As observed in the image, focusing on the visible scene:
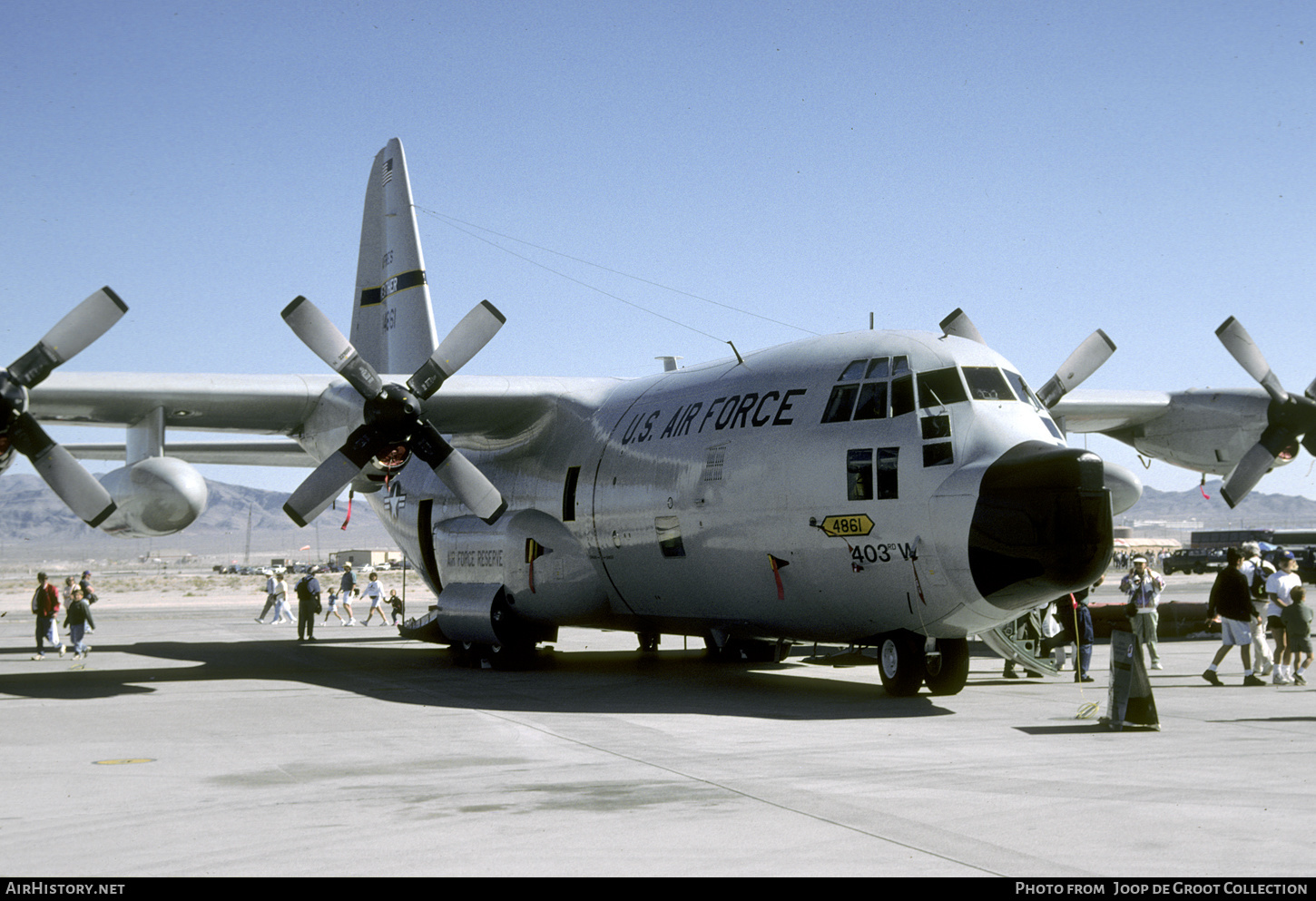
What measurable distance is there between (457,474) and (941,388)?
22.3 ft

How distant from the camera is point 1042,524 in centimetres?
1167

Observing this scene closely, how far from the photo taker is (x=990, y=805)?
751cm

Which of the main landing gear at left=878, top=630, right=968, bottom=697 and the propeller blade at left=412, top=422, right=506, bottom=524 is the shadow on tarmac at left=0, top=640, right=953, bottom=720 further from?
the propeller blade at left=412, top=422, right=506, bottom=524

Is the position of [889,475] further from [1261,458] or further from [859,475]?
[1261,458]

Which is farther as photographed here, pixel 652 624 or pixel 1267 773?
pixel 652 624

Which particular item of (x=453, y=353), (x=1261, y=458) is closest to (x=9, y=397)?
(x=453, y=353)

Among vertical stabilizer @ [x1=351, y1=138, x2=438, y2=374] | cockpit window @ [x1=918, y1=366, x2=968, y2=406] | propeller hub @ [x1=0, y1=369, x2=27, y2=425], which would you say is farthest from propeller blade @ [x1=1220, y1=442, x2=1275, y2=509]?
propeller hub @ [x1=0, y1=369, x2=27, y2=425]

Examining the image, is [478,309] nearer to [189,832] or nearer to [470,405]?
[470,405]

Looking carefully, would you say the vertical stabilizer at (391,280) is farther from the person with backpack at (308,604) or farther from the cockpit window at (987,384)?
the cockpit window at (987,384)

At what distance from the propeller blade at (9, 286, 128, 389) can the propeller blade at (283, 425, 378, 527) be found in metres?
3.16

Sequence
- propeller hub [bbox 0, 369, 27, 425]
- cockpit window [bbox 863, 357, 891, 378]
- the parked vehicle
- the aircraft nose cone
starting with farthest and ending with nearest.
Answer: the parked vehicle
propeller hub [bbox 0, 369, 27, 425]
cockpit window [bbox 863, 357, 891, 378]
the aircraft nose cone

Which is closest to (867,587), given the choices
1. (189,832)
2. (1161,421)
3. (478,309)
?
(478,309)

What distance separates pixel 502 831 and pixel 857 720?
19.3 feet

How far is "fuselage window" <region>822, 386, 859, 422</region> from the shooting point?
1354 centimetres
